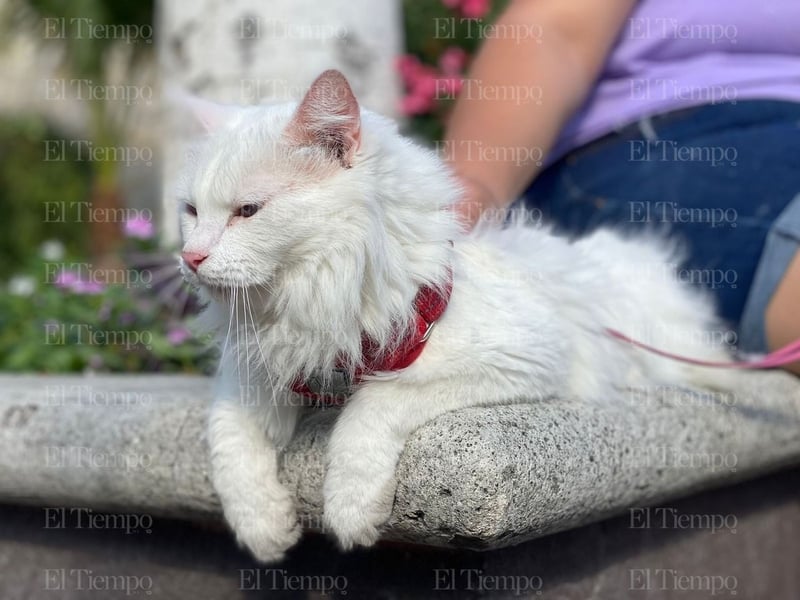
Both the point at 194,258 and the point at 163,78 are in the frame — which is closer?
Result: the point at 194,258

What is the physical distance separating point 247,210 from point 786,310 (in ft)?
4.73

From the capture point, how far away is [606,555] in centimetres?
A: 203

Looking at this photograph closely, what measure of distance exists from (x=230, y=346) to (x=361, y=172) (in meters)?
0.42

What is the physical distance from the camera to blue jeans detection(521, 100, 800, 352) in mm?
2307

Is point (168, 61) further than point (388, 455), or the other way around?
point (168, 61)

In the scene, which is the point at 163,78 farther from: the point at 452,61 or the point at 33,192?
the point at 33,192

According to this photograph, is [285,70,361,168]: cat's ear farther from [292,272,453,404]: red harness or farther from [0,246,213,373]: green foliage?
[0,246,213,373]: green foliage

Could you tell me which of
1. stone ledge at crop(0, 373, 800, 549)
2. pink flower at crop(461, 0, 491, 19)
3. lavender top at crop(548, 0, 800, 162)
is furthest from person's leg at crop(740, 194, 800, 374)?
pink flower at crop(461, 0, 491, 19)

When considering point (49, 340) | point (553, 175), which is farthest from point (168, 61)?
point (553, 175)

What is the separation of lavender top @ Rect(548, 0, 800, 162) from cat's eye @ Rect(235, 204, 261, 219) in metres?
1.33

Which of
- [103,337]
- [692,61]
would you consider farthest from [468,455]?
[103,337]

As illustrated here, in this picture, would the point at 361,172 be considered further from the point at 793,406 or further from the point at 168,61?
the point at 168,61

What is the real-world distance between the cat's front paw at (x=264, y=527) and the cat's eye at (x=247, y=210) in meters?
0.53

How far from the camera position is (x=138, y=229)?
3.42m
